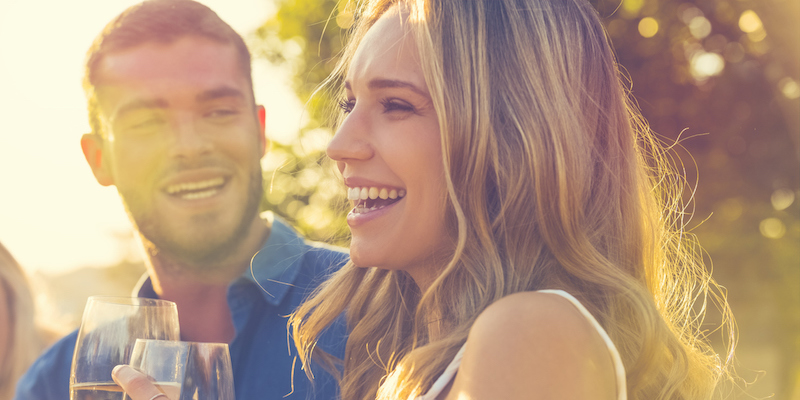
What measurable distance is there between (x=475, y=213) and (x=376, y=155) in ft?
0.73

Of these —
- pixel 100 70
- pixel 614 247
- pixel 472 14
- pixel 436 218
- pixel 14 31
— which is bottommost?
pixel 614 247

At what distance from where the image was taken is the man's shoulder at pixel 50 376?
1814 mm

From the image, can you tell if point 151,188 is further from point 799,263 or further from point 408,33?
point 799,263

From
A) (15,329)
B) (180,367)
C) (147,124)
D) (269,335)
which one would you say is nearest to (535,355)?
(180,367)

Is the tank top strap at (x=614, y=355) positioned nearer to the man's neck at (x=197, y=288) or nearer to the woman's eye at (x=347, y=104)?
the woman's eye at (x=347, y=104)

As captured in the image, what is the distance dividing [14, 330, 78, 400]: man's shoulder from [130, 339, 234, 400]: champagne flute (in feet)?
3.08

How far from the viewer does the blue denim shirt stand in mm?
1719

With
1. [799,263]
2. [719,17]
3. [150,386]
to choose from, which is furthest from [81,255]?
[799,263]

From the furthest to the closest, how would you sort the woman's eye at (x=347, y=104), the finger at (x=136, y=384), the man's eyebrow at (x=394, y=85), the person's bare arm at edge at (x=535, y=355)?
1. the woman's eye at (x=347, y=104)
2. the man's eyebrow at (x=394, y=85)
3. the finger at (x=136, y=384)
4. the person's bare arm at edge at (x=535, y=355)

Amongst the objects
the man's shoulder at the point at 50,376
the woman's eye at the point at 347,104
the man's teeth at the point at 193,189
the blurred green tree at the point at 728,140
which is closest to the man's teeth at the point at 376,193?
the woman's eye at the point at 347,104

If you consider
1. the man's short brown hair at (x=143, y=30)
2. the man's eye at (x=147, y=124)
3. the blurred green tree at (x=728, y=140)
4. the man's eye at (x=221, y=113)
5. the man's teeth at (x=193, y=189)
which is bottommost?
the blurred green tree at (x=728, y=140)

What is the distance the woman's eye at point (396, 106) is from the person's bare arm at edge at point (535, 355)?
16.6 inches

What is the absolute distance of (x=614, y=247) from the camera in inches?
46.3

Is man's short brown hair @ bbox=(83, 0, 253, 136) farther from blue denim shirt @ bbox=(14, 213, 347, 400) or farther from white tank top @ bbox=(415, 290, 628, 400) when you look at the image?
white tank top @ bbox=(415, 290, 628, 400)
